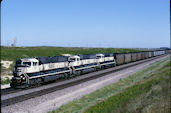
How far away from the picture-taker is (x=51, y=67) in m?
25.6

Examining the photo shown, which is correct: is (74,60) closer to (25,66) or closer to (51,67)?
(51,67)

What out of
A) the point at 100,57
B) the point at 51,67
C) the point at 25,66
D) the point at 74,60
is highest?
the point at 100,57

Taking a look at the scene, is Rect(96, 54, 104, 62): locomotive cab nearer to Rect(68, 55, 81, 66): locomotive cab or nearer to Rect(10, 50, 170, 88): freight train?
Rect(10, 50, 170, 88): freight train

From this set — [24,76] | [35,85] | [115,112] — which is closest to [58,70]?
[35,85]

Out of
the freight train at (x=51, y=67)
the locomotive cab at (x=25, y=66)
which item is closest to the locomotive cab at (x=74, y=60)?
the freight train at (x=51, y=67)

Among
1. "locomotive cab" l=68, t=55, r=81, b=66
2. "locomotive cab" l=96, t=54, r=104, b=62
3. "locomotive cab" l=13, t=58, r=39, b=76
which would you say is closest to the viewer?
"locomotive cab" l=13, t=58, r=39, b=76

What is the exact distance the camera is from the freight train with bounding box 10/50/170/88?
2162cm

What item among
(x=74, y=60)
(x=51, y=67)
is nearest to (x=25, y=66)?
(x=51, y=67)

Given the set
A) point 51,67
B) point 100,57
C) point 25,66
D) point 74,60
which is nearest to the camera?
point 25,66

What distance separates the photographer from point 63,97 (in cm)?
1870

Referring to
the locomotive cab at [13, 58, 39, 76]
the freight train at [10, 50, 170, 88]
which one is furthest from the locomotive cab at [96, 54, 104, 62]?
the locomotive cab at [13, 58, 39, 76]

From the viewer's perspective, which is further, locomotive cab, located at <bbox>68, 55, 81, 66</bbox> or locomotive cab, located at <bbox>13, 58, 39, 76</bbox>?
locomotive cab, located at <bbox>68, 55, 81, 66</bbox>

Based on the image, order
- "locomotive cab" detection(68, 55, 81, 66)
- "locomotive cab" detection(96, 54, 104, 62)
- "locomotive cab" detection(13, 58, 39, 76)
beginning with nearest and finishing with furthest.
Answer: "locomotive cab" detection(13, 58, 39, 76) < "locomotive cab" detection(68, 55, 81, 66) < "locomotive cab" detection(96, 54, 104, 62)

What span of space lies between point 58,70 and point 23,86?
6233mm
